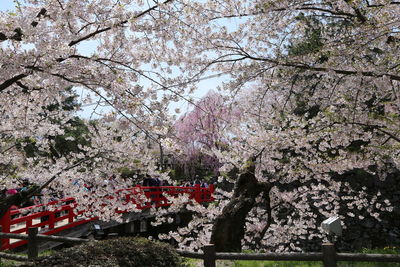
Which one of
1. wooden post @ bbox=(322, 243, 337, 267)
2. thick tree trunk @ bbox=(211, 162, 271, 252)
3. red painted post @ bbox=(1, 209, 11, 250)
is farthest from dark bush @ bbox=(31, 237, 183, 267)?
red painted post @ bbox=(1, 209, 11, 250)

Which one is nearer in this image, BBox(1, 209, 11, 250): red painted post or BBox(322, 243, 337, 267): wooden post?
BBox(322, 243, 337, 267): wooden post

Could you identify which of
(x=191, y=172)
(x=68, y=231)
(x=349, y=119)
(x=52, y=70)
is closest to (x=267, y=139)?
(x=349, y=119)

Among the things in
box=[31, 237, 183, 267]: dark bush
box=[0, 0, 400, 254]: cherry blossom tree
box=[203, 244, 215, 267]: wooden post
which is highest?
box=[0, 0, 400, 254]: cherry blossom tree

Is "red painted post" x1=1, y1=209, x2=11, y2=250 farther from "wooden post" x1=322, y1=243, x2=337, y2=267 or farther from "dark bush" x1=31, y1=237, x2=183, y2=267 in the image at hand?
"wooden post" x1=322, y1=243, x2=337, y2=267

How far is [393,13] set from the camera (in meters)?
4.75

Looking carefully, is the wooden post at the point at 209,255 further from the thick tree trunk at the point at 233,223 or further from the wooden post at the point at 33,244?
the wooden post at the point at 33,244

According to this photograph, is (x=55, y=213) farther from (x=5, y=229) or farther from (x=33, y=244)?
(x=33, y=244)

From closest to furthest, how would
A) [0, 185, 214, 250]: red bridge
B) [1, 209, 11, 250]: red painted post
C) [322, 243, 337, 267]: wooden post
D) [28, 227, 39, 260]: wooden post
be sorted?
1. [322, 243, 337, 267]: wooden post
2. [28, 227, 39, 260]: wooden post
3. [1, 209, 11, 250]: red painted post
4. [0, 185, 214, 250]: red bridge

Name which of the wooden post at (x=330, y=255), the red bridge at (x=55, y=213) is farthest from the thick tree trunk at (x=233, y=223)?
the wooden post at (x=330, y=255)

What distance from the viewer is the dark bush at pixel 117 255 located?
391 cm

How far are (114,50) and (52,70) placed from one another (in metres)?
1.33

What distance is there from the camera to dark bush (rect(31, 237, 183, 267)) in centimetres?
391

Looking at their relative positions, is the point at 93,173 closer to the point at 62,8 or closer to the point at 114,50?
the point at 114,50

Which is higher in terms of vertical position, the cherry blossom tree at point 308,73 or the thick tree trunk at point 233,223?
the cherry blossom tree at point 308,73
